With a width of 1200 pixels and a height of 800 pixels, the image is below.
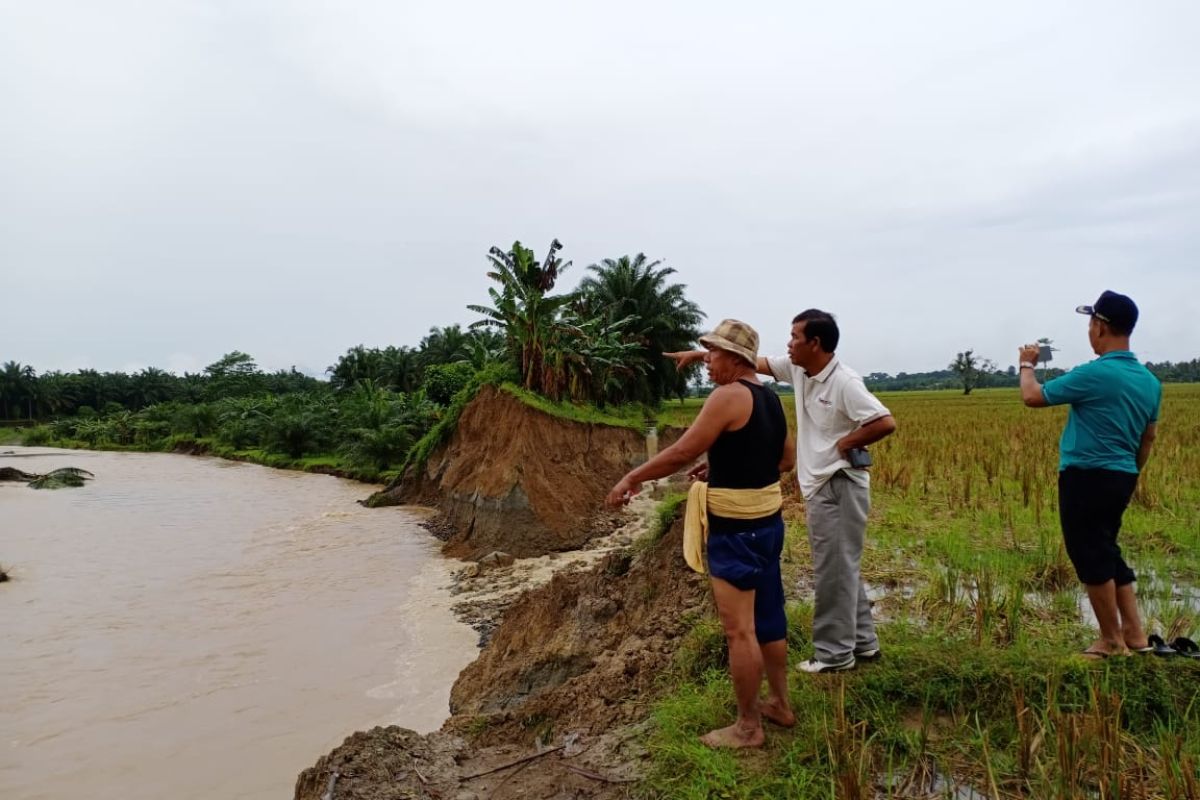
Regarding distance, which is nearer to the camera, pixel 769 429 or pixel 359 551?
pixel 769 429

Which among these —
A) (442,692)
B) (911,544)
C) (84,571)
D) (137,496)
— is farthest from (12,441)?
(911,544)

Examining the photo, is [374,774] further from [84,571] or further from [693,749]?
[84,571]

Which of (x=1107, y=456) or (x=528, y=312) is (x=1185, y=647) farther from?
(x=528, y=312)

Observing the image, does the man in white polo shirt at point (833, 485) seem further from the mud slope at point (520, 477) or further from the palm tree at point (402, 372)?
the palm tree at point (402, 372)

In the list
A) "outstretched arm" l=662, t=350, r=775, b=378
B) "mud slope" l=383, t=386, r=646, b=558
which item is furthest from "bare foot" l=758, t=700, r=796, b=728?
"mud slope" l=383, t=386, r=646, b=558

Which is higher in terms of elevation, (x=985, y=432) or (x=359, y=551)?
(x=985, y=432)

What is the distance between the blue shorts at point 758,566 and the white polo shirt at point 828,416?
0.47m

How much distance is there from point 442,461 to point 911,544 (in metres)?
13.0

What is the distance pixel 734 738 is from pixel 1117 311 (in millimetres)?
2797

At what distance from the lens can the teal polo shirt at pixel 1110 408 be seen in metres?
3.30

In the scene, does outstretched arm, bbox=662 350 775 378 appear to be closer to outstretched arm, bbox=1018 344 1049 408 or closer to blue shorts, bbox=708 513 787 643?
blue shorts, bbox=708 513 787 643

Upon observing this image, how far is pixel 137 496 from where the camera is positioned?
22297mm

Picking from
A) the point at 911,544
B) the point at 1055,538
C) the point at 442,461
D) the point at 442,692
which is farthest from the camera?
the point at 442,461

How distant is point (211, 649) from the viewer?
8141mm
